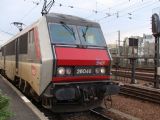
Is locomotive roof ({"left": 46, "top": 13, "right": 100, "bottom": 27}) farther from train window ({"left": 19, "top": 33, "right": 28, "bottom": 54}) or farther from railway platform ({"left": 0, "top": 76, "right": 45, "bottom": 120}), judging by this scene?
railway platform ({"left": 0, "top": 76, "right": 45, "bottom": 120})

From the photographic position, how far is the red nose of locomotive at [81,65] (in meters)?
9.74

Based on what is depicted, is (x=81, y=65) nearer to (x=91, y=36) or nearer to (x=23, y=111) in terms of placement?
(x=91, y=36)

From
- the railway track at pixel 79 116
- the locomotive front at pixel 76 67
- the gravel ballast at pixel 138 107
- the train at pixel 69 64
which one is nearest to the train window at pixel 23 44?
the train at pixel 69 64

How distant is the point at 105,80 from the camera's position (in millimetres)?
10688

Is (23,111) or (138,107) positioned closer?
(23,111)

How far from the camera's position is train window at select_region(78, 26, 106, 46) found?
35.4 ft

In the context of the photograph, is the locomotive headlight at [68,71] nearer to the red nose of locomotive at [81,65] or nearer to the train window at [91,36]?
the red nose of locomotive at [81,65]

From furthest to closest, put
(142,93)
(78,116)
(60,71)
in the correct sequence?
(142,93), (78,116), (60,71)

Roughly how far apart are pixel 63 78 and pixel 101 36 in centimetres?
229

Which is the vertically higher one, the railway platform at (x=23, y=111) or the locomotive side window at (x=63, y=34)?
the locomotive side window at (x=63, y=34)

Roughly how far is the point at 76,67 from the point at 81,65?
0.15m

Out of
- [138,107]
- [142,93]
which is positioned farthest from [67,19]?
[142,93]

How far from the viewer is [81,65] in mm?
10031

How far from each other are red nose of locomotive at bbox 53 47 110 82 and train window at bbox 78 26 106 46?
317 millimetres
